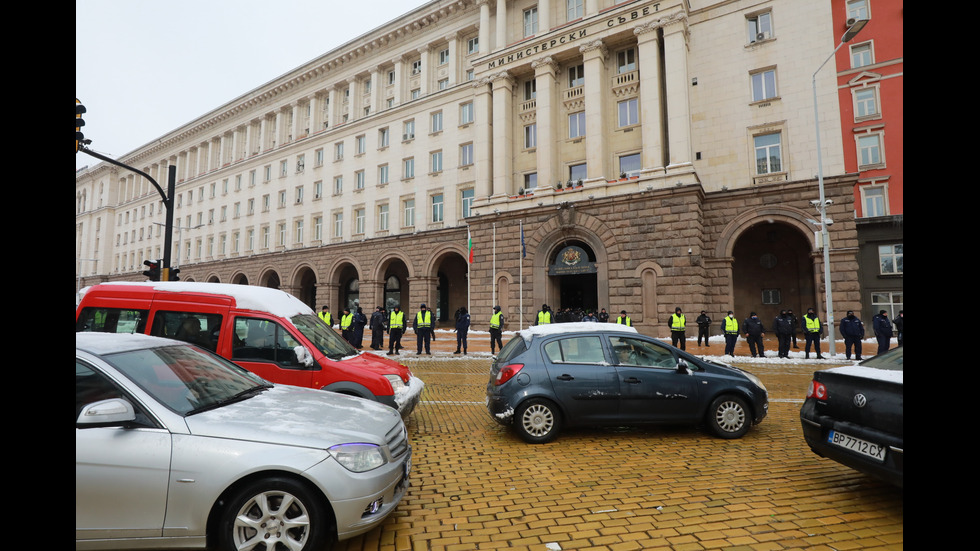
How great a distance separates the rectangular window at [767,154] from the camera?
22.4 meters

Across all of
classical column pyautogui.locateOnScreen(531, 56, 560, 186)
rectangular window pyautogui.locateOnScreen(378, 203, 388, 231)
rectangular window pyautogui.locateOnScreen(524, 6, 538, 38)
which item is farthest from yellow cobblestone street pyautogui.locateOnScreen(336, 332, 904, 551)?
rectangular window pyautogui.locateOnScreen(378, 203, 388, 231)

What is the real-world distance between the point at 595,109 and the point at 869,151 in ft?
53.1

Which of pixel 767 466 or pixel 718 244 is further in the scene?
pixel 718 244

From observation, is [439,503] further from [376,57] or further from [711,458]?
[376,57]

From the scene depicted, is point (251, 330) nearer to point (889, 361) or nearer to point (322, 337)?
point (322, 337)

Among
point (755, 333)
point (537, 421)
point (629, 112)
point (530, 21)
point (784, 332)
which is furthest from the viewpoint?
point (530, 21)

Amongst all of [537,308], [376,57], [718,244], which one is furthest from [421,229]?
[718,244]

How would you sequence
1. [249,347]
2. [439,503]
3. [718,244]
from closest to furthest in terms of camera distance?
[439,503], [249,347], [718,244]

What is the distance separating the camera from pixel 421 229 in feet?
105

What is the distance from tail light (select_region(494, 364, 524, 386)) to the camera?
6.14m

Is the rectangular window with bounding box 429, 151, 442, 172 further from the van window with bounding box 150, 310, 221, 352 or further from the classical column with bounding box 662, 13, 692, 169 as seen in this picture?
the van window with bounding box 150, 310, 221, 352

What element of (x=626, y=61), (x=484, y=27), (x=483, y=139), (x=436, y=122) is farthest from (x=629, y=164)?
(x=436, y=122)

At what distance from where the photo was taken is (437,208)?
31.8m
